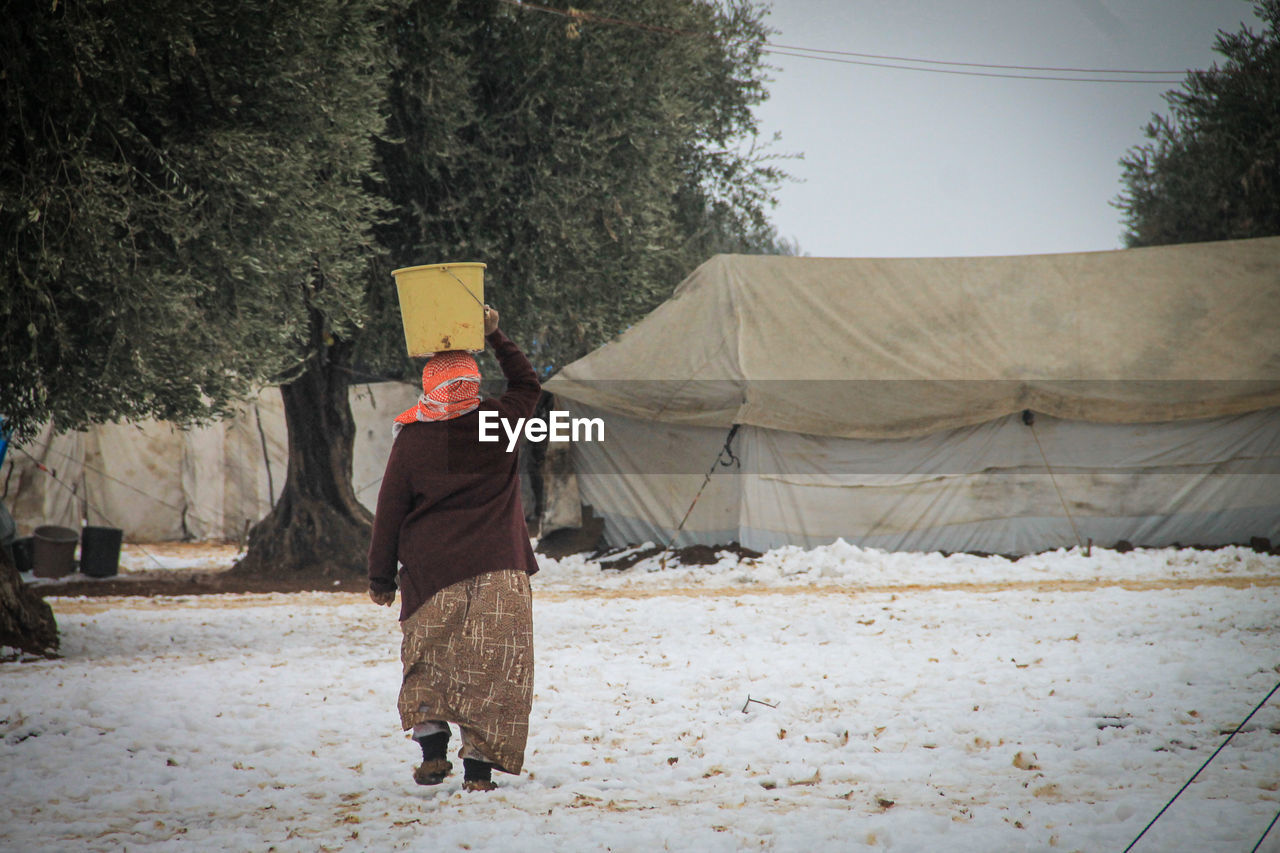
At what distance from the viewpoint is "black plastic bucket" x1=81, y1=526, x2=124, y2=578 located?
571 inches

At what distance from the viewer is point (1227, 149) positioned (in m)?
19.6

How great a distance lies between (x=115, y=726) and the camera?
17.9 ft

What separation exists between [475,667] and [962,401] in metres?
10.3

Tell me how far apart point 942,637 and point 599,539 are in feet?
25.7

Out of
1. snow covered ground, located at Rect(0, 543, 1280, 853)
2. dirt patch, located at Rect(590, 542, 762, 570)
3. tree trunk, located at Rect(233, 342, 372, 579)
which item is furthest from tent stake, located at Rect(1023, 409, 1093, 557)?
tree trunk, located at Rect(233, 342, 372, 579)

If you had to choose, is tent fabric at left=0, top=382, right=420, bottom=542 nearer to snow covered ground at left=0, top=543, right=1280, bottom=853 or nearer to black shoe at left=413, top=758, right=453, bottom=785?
snow covered ground at left=0, top=543, right=1280, bottom=853

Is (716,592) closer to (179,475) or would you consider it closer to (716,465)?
(716,465)

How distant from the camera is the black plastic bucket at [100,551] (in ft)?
47.6

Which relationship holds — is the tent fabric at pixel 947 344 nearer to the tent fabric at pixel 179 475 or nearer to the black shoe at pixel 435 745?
the tent fabric at pixel 179 475

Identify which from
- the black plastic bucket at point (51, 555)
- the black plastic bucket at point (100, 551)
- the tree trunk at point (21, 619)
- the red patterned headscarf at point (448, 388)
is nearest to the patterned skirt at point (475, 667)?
the red patterned headscarf at point (448, 388)

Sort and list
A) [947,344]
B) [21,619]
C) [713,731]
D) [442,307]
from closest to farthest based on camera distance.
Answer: [442,307] < [713,731] < [21,619] < [947,344]

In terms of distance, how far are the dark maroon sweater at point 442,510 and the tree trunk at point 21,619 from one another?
4982 millimetres

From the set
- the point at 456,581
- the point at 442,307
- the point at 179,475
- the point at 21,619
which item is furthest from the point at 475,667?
the point at 179,475

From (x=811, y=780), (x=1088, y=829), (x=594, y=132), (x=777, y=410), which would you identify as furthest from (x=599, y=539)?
(x=1088, y=829)
